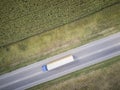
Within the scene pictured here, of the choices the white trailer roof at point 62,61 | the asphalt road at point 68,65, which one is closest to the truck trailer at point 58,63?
the white trailer roof at point 62,61

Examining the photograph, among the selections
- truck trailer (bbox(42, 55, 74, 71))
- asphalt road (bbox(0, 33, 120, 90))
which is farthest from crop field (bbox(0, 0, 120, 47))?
truck trailer (bbox(42, 55, 74, 71))

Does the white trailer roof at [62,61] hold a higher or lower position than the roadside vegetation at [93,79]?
higher

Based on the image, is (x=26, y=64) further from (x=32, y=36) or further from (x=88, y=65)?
(x=88, y=65)

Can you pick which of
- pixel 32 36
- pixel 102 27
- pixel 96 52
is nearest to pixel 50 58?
pixel 32 36

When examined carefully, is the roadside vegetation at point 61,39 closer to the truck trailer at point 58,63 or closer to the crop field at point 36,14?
the crop field at point 36,14

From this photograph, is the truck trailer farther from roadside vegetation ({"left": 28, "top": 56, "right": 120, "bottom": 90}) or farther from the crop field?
the crop field

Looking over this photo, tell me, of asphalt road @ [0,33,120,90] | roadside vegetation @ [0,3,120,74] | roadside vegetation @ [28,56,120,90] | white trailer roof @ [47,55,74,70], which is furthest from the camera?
roadside vegetation @ [0,3,120,74]
